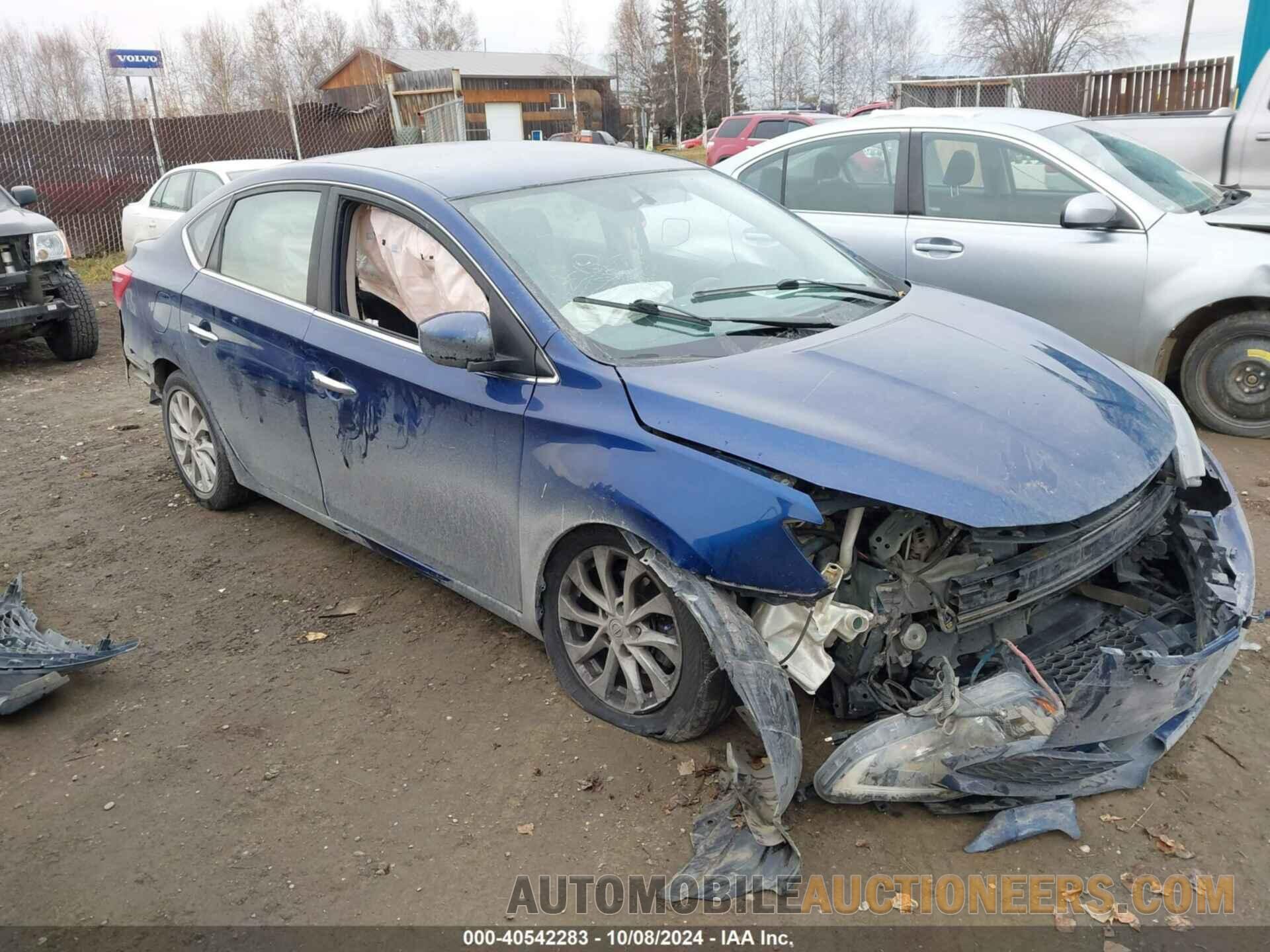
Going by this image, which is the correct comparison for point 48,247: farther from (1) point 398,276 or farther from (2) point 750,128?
(2) point 750,128

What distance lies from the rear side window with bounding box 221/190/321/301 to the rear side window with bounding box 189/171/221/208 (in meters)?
6.58

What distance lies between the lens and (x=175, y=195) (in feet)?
36.9

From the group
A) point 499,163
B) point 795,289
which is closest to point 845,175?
point 795,289

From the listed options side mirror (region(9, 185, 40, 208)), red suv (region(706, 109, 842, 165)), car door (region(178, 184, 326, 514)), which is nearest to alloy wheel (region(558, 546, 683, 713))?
car door (region(178, 184, 326, 514))

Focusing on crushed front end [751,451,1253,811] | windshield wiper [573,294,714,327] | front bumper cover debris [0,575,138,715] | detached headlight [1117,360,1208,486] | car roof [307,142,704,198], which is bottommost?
front bumper cover debris [0,575,138,715]

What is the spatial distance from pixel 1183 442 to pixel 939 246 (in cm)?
289

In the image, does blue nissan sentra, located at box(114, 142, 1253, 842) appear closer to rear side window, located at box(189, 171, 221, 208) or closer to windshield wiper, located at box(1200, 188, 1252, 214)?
windshield wiper, located at box(1200, 188, 1252, 214)

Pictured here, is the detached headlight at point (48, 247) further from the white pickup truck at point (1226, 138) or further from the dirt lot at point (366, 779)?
the white pickup truck at point (1226, 138)

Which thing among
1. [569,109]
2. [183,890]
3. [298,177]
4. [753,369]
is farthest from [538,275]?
[569,109]

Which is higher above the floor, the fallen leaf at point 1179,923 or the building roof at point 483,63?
the building roof at point 483,63

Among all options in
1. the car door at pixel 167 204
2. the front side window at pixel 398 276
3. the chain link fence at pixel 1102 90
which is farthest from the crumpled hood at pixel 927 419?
the chain link fence at pixel 1102 90

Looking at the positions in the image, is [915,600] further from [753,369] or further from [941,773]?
[753,369]

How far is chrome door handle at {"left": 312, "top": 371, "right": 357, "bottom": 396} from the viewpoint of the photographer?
3.85 meters

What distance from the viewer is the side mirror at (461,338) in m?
3.26
